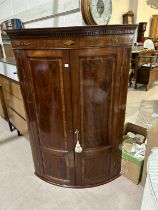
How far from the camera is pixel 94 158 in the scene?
159 cm

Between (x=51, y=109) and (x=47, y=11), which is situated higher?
(x=47, y=11)

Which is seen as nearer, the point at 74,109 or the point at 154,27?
the point at 74,109

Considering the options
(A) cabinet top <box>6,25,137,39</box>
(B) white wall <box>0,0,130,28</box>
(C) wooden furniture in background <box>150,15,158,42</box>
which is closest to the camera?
(A) cabinet top <box>6,25,137,39</box>

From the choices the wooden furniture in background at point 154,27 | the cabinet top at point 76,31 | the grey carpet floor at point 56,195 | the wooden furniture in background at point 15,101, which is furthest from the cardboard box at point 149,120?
the wooden furniture in background at point 154,27

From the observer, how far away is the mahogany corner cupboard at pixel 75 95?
3.94 feet

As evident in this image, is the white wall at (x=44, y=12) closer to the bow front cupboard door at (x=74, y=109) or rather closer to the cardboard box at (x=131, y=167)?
the bow front cupboard door at (x=74, y=109)

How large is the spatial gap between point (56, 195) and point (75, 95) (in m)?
1.02

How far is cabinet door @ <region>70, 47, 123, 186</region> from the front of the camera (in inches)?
49.4

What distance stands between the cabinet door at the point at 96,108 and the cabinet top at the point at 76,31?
0.36ft

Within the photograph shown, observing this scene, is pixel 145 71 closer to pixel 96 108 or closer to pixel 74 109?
pixel 96 108

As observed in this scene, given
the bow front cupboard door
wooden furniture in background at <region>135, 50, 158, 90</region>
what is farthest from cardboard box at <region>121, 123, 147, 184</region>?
wooden furniture in background at <region>135, 50, 158, 90</region>

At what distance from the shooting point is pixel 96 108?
1406 millimetres

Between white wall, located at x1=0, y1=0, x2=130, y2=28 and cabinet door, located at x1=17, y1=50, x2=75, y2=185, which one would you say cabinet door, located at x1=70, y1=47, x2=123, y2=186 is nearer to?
cabinet door, located at x1=17, y1=50, x2=75, y2=185

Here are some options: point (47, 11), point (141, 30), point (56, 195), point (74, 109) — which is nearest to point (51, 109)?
point (74, 109)
